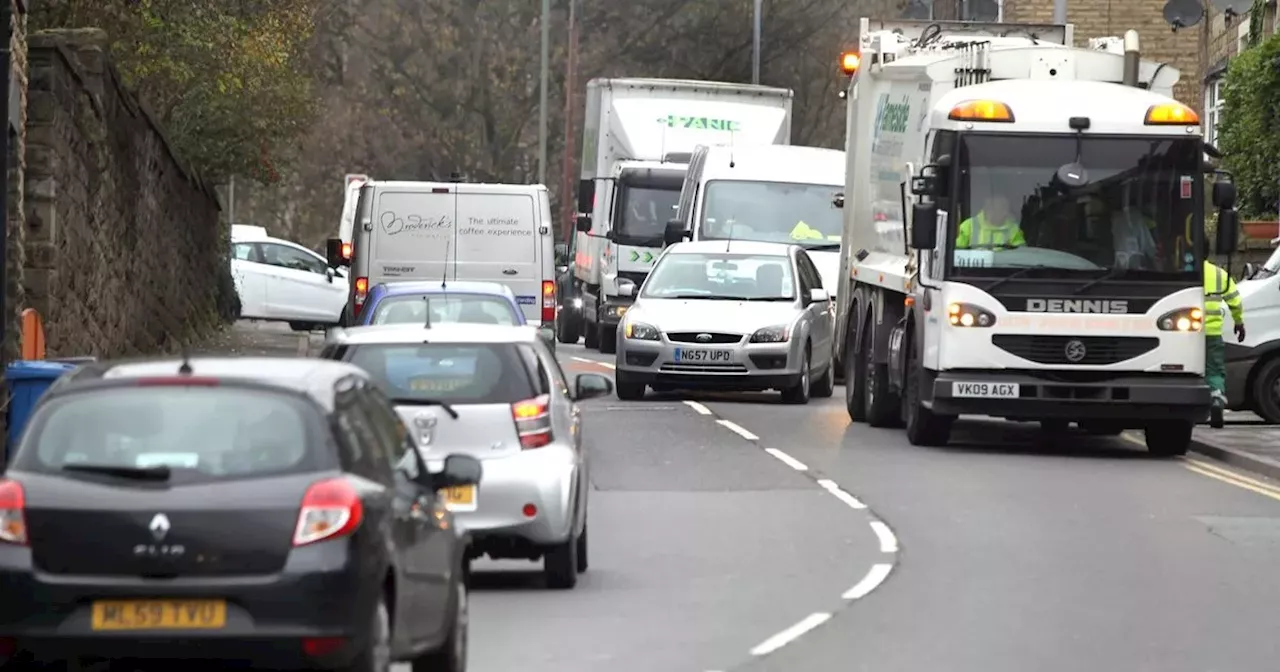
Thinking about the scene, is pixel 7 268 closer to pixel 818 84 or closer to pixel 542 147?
pixel 542 147

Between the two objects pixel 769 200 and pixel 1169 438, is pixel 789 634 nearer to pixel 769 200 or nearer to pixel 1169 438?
pixel 1169 438

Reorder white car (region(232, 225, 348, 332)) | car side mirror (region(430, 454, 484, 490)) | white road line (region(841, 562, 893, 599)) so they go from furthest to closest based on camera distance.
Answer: white car (region(232, 225, 348, 332)) < white road line (region(841, 562, 893, 599)) < car side mirror (region(430, 454, 484, 490))

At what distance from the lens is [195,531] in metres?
8.29

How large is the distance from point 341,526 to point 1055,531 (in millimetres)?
8707

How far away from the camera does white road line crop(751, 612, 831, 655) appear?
37.6 ft

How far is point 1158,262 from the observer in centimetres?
2142

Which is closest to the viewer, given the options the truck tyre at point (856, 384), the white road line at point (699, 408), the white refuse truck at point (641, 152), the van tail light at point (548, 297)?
the truck tyre at point (856, 384)

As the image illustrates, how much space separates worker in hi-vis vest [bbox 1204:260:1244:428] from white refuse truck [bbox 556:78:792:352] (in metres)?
14.9

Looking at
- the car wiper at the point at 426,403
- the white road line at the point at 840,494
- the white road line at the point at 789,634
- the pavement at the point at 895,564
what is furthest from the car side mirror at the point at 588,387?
the white road line at the point at 840,494

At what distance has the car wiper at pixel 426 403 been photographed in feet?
42.2

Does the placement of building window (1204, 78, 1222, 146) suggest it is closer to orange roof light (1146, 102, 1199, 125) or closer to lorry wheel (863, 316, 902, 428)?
lorry wheel (863, 316, 902, 428)

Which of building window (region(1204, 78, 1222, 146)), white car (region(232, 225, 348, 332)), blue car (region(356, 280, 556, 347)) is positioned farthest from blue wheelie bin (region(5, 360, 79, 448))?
building window (region(1204, 78, 1222, 146))

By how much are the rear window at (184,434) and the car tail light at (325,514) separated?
13 cm

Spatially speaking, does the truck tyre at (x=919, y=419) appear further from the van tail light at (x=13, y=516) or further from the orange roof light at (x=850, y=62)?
the van tail light at (x=13, y=516)
